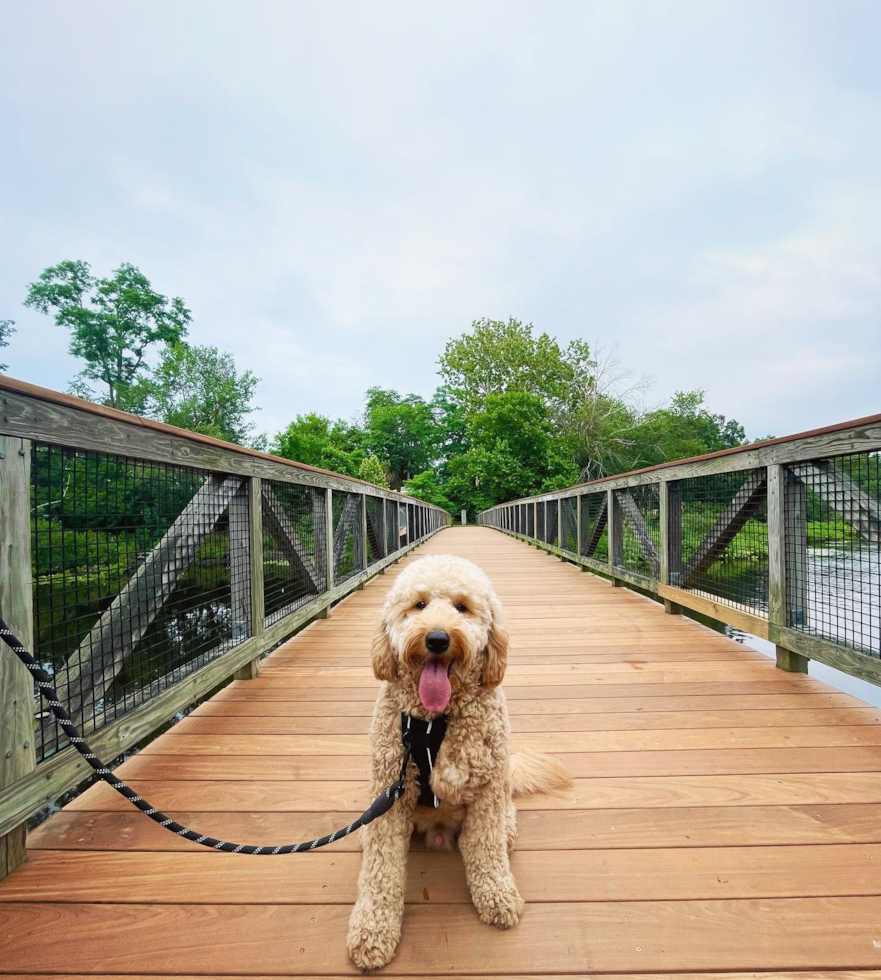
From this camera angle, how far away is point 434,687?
113 centimetres

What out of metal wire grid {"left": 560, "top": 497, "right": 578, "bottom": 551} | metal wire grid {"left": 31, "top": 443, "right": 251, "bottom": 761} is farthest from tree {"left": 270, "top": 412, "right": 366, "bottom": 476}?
metal wire grid {"left": 31, "top": 443, "right": 251, "bottom": 761}

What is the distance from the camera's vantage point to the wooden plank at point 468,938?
0.94 meters

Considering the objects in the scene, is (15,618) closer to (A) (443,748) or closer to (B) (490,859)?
(A) (443,748)

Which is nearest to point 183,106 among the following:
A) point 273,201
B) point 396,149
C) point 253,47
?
point 273,201

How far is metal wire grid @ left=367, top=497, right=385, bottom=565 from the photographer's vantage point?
5832 mm

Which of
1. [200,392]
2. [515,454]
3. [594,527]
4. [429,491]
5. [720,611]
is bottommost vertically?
[720,611]

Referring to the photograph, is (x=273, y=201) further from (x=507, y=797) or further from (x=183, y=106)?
(x=507, y=797)

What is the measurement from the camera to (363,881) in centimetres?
104

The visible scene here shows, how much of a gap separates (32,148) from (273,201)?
1153 inches

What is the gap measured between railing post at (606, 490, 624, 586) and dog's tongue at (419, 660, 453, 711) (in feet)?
13.8

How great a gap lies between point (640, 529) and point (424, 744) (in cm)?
369

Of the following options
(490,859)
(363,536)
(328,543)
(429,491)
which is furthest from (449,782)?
(429,491)

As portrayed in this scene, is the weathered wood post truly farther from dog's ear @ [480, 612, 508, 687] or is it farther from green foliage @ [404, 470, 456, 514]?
green foliage @ [404, 470, 456, 514]

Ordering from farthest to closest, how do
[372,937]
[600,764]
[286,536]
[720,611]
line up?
1. [286,536]
2. [720,611]
3. [600,764]
4. [372,937]
